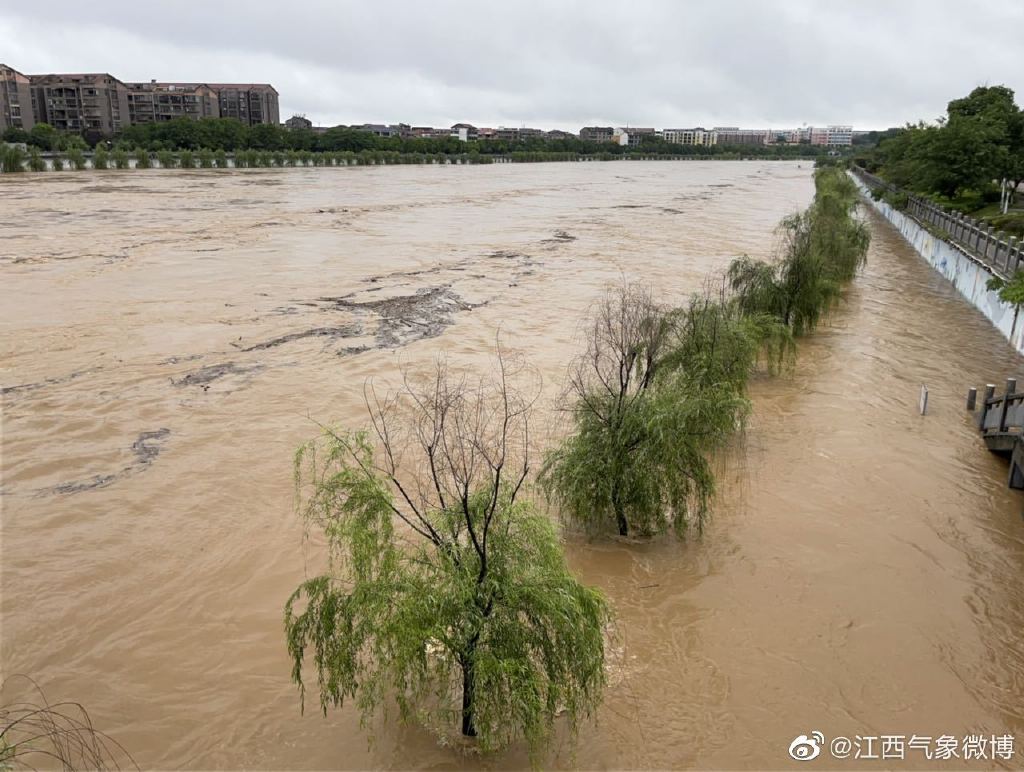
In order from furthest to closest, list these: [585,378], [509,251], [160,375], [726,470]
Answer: [509,251], [160,375], [585,378], [726,470]

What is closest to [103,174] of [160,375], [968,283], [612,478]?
[160,375]

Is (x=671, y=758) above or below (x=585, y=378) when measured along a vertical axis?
below

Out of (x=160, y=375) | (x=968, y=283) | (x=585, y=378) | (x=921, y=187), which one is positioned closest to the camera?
(x=585, y=378)

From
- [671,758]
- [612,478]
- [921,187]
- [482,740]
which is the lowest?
[671,758]

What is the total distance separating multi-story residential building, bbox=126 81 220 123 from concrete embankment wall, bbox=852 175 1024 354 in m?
133

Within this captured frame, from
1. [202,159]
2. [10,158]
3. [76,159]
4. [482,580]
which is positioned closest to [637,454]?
[482,580]

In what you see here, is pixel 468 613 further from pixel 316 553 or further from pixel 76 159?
pixel 76 159

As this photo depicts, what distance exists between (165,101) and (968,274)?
150306 millimetres

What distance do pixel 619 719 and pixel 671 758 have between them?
2.05 feet

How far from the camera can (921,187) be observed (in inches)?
1809

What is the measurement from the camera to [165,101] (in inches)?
5723

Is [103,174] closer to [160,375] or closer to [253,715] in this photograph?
[160,375]

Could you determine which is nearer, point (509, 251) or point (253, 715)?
point (253, 715)

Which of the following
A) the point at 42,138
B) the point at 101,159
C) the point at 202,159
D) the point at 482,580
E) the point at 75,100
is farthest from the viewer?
the point at 75,100
